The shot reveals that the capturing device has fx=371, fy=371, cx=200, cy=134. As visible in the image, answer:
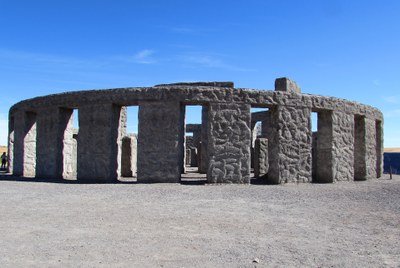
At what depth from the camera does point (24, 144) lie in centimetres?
1427

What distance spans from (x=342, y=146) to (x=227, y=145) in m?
4.40

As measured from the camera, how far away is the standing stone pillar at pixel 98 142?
11586 millimetres

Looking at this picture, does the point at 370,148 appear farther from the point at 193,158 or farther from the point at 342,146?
the point at 193,158

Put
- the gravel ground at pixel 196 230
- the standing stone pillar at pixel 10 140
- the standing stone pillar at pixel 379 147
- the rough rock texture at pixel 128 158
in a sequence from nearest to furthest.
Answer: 1. the gravel ground at pixel 196 230
2. the rough rock texture at pixel 128 158
3. the standing stone pillar at pixel 379 147
4. the standing stone pillar at pixel 10 140

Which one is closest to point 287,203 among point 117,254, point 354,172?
point 117,254

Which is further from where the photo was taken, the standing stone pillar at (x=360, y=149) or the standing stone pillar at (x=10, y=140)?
the standing stone pillar at (x=10, y=140)

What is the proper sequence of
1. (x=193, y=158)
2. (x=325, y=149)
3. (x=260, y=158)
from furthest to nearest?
(x=193, y=158), (x=260, y=158), (x=325, y=149)

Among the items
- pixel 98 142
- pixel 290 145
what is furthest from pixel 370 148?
pixel 98 142

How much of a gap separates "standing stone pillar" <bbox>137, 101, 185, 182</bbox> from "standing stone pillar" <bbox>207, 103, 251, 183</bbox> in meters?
0.97

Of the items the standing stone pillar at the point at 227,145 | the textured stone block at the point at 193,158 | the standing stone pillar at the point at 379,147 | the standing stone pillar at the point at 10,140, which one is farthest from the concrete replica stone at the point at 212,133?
the textured stone block at the point at 193,158

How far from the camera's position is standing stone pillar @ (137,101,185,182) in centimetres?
1084

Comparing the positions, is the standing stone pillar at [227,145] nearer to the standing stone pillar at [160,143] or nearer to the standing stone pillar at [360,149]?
the standing stone pillar at [160,143]

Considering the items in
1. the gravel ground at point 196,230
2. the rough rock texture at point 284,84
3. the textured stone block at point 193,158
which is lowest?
the gravel ground at point 196,230

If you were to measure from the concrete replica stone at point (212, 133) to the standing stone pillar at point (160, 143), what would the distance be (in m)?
0.03
